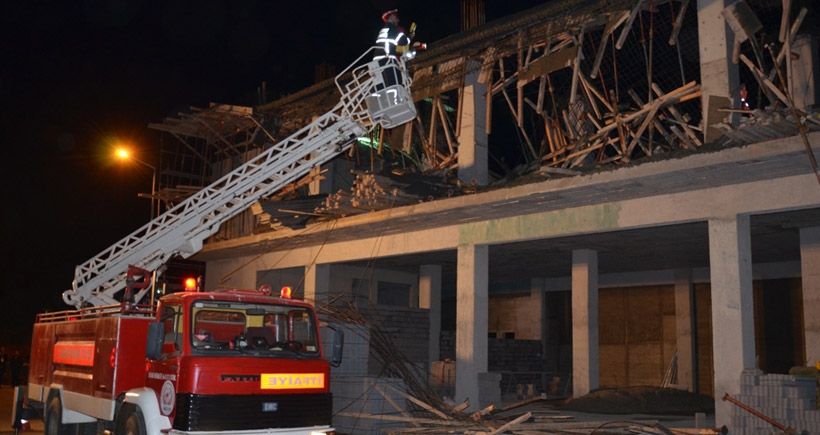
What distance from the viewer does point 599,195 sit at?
1316cm

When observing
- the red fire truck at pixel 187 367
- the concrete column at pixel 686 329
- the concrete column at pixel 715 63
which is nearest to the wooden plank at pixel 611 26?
the concrete column at pixel 715 63

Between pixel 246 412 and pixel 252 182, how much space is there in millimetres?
5703

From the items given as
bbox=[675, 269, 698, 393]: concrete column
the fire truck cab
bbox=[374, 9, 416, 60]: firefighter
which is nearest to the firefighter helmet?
bbox=[374, 9, 416, 60]: firefighter

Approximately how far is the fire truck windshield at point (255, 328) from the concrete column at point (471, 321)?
7.09 m

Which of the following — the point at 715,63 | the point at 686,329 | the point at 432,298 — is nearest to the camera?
the point at 715,63

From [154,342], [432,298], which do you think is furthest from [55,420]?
[432,298]

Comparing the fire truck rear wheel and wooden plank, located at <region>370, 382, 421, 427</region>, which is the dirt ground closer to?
wooden plank, located at <region>370, 382, 421, 427</region>

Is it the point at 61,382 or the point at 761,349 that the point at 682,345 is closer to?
the point at 761,349

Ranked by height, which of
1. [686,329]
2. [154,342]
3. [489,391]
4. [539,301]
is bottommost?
[489,391]

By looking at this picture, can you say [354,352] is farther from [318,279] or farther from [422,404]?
[318,279]

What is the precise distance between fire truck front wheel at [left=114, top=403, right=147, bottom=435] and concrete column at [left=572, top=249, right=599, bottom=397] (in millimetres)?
11396

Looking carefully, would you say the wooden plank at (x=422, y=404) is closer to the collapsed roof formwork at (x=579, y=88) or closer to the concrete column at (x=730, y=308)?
the concrete column at (x=730, y=308)

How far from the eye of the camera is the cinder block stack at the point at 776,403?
34.1ft

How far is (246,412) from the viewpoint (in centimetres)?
776
